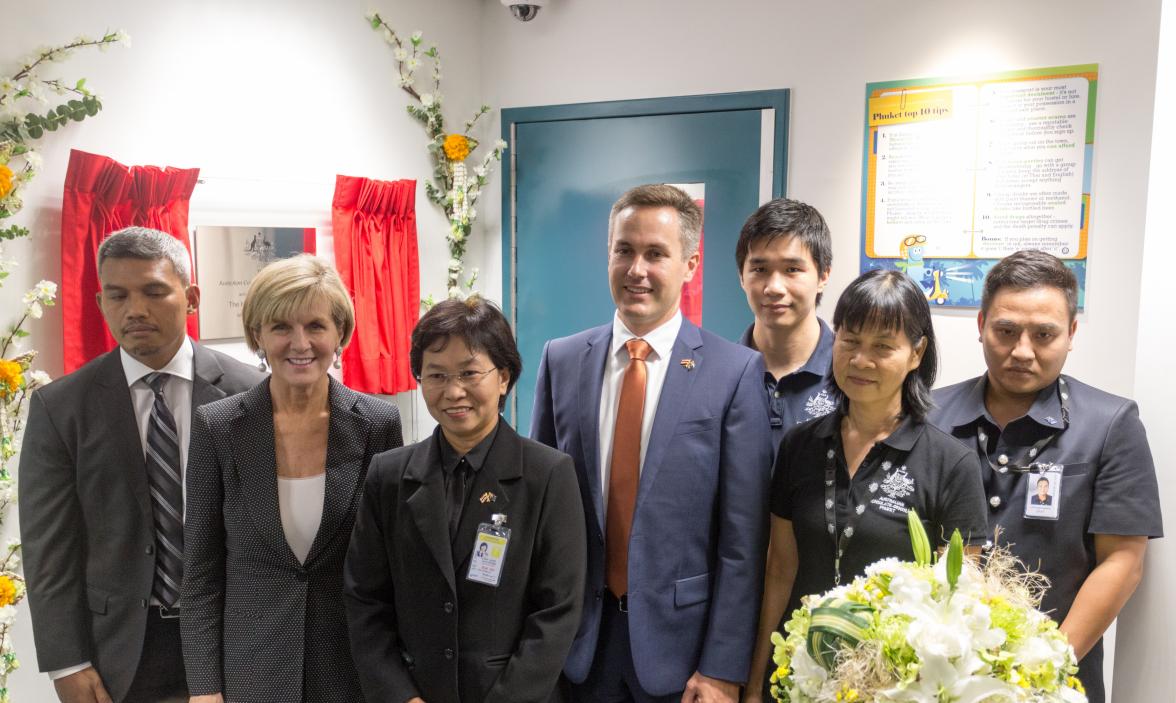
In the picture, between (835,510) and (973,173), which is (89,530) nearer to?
(835,510)

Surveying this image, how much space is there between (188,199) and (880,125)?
2.42 meters

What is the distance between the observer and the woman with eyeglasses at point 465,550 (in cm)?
167

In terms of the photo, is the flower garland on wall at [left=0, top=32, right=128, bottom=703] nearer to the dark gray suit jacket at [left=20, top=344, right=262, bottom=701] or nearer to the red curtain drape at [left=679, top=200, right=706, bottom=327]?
the dark gray suit jacket at [left=20, top=344, right=262, bottom=701]

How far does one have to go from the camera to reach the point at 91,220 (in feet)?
8.54

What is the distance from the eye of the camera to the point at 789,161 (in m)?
3.43

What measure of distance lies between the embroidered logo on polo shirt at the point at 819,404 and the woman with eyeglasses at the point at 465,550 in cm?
60

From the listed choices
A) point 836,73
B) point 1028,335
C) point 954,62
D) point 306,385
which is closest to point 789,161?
point 836,73

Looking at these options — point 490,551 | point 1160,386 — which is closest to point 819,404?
point 1160,386

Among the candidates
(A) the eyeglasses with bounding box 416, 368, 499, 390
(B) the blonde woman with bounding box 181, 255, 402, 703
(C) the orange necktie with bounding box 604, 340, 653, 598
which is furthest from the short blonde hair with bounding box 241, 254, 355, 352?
(C) the orange necktie with bounding box 604, 340, 653, 598

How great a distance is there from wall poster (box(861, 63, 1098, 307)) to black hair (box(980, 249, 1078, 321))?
4.08 ft

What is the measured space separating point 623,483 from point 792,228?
0.73m

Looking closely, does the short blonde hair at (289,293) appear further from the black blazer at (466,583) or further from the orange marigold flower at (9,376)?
the orange marigold flower at (9,376)

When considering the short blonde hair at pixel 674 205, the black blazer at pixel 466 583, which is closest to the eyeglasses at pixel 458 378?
the black blazer at pixel 466 583

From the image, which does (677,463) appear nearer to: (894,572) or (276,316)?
(894,572)
